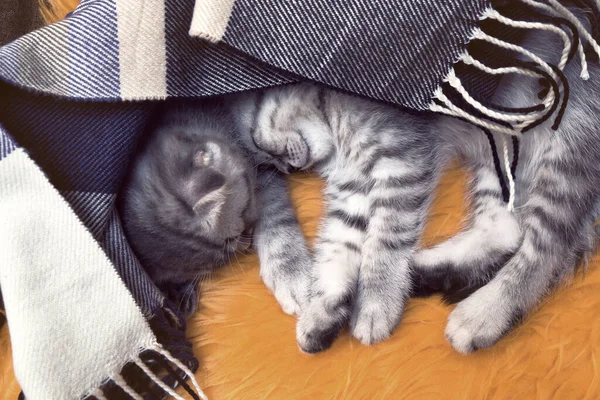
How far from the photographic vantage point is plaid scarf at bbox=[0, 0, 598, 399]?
2.57ft

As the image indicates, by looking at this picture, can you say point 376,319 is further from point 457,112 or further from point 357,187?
point 457,112

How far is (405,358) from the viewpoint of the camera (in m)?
0.89

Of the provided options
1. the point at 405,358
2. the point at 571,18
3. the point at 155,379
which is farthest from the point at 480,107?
the point at 155,379

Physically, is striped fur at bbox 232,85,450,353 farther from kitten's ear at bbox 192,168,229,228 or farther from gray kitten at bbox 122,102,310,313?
kitten's ear at bbox 192,168,229,228

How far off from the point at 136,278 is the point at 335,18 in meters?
0.52

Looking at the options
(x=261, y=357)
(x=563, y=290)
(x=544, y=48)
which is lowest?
(x=261, y=357)

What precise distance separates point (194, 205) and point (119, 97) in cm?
Answer: 21

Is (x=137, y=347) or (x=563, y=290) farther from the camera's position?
(x=563, y=290)

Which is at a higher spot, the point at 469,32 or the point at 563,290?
the point at 469,32

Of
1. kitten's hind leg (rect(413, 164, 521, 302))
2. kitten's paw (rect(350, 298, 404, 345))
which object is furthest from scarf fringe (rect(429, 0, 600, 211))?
kitten's paw (rect(350, 298, 404, 345))

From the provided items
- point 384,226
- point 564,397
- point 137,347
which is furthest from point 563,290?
point 137,347

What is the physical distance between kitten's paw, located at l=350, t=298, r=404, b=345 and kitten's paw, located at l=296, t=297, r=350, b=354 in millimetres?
26

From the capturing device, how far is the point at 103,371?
0.81 m

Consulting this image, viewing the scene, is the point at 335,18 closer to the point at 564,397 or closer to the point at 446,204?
the point at 446,204
